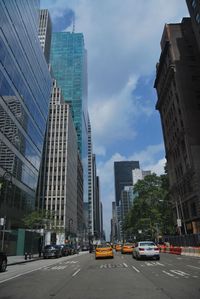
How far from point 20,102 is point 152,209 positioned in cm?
3866

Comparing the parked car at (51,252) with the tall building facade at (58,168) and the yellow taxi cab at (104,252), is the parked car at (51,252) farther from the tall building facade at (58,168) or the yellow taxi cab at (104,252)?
the tall building facade at (58,168)

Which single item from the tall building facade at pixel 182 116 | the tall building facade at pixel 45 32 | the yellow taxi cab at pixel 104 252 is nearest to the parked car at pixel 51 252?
the yellow taxi cab at pixel 104 252

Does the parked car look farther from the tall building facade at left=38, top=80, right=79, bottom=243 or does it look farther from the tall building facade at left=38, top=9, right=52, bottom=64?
the tall building facade at left=38, top=9, right=52, bottom=64

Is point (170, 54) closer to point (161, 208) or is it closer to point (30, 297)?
point (161, 208)

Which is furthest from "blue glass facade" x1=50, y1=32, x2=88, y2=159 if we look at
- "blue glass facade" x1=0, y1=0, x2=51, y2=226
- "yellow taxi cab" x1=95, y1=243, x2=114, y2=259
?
"yellow taxi cab" x1=95, y1=243, x2=114, y2=259

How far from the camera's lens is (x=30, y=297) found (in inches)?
343

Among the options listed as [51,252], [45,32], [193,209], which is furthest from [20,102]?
[45,32]

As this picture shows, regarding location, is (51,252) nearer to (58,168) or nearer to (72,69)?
(58,168)

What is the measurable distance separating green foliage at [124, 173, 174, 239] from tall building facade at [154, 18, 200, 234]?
2.84m

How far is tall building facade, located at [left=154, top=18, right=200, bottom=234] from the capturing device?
5690 centimetres

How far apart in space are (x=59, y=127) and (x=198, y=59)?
58.3 m

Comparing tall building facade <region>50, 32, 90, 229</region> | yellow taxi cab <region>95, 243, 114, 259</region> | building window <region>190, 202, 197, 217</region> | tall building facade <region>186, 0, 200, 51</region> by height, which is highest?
tall building facade <region>50, 32, 90, 229</region>

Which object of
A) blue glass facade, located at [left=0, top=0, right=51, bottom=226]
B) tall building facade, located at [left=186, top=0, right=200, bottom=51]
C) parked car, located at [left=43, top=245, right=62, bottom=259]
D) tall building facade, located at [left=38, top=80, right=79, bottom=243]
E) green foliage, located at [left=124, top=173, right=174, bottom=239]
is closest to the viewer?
parked car, located at [left=43, top=245, right=62, bottom=259]

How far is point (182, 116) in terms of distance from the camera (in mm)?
63156
